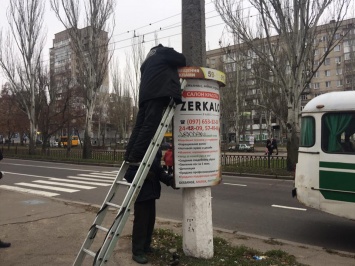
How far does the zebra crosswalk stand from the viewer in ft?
38.9

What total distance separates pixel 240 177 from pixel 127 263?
12.3 m

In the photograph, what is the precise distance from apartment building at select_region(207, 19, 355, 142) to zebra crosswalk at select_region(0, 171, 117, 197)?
1825 centimetres

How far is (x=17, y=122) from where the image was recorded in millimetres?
44688

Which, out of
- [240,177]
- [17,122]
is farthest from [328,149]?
[17,122]

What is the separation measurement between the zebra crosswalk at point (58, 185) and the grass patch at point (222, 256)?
7.47 meters

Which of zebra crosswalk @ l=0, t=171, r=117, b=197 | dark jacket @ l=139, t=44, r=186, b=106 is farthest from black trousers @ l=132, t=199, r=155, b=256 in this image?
zebra crosswalk @ l=0, t=171, r=117, b=197

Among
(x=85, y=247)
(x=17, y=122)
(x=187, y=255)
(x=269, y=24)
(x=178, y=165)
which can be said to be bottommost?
(x=187, y=255)

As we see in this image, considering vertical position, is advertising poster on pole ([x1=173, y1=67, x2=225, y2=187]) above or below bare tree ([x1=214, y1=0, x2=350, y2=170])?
below

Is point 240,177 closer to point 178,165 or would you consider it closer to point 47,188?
point 47,188

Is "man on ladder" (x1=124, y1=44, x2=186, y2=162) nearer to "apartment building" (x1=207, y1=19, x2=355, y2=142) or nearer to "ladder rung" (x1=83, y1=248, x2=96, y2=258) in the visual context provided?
"ladder rung" (x1=83, y1=248, x2=96, y2=258)

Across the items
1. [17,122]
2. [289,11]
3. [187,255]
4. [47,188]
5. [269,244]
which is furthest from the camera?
[17,122]

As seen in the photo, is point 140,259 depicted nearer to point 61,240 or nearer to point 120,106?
point 61,240

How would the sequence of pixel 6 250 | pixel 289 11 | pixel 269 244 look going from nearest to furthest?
1. pixel 6 250
2. pixel 269 244
3. pixel 289 11

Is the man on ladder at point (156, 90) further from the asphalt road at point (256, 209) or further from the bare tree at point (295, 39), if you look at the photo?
the bare tree at point (295, 39)
